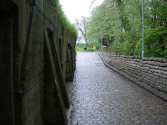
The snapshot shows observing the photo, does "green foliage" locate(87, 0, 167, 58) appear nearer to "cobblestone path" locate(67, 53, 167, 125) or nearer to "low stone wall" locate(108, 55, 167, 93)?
"low stone wall" locate(108, 55, 167, 93)

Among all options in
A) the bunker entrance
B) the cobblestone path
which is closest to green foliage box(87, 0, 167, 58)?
the cobblestone path

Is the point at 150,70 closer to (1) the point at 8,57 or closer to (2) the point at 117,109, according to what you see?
(2) the point at 117,109

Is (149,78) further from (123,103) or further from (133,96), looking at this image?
(123,103)

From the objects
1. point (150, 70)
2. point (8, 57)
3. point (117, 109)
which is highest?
point (8, 57)

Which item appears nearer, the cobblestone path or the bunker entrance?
the bunker entrance

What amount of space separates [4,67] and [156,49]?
1103 cm

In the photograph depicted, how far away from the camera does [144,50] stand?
42.5 feet

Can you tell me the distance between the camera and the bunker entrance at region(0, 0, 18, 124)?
2.14 metres

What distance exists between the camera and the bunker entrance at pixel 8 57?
2145mm

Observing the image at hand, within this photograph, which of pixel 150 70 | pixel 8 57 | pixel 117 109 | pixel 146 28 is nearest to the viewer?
pixel 8 57

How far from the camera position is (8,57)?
7.11ft

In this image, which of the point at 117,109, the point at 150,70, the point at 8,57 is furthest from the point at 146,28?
the point at 8,57

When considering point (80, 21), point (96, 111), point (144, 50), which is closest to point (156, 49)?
point (144, 50)

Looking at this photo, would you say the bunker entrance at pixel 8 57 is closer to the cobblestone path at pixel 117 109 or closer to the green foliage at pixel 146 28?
the cobblestone path at pixel 117 109
